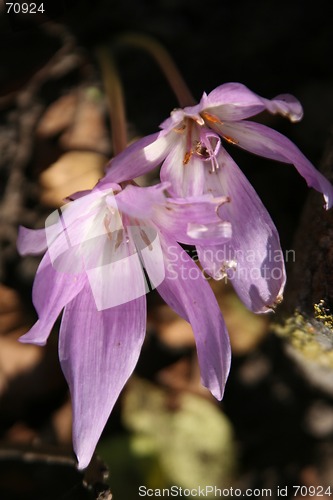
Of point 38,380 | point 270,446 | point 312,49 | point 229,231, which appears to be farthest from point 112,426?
point 312,49

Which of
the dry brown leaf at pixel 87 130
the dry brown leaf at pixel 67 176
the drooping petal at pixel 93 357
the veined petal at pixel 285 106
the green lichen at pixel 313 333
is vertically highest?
the veined petal at pixel 285 106

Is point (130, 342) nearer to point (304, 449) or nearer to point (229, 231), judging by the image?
point (229, 231)

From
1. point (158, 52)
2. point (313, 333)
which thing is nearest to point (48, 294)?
point (313, 333)

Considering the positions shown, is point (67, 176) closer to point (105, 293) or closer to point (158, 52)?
point (158, 52)

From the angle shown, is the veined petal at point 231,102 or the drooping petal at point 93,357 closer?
the veined petal at point 231,102

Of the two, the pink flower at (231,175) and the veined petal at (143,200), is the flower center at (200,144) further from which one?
the veined petal at (143,200)

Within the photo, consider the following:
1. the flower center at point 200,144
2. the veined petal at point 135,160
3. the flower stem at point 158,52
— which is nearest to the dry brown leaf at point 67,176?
the flower stem at point 158,52
